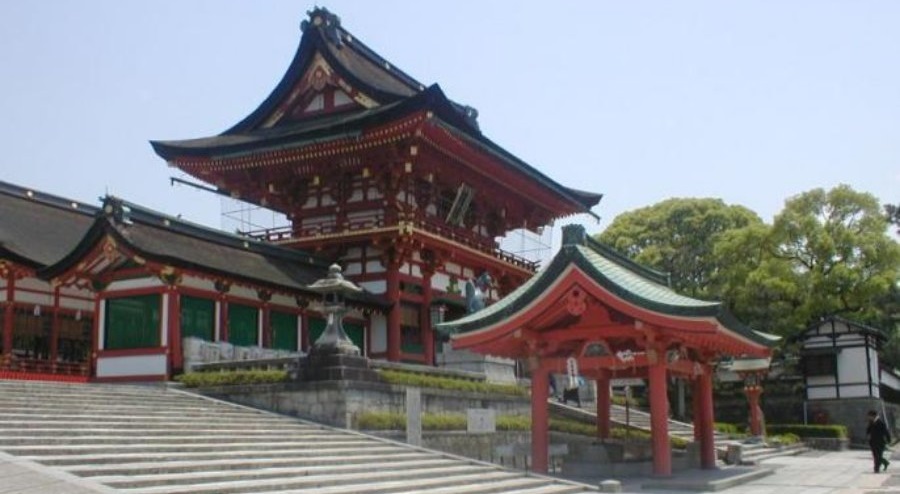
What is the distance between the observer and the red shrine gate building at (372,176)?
33.8 meters

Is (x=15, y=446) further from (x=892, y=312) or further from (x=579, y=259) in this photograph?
(x=892, y=312)

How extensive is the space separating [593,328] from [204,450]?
851 centimetres

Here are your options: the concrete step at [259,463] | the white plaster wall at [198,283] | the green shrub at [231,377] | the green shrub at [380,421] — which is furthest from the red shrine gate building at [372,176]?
the concrete step at [259,463]

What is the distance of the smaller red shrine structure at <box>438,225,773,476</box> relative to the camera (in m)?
18.8

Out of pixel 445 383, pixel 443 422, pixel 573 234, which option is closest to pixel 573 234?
pixel 573 234

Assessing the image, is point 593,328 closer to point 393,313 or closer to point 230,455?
point 230,455

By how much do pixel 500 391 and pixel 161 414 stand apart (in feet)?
38.4

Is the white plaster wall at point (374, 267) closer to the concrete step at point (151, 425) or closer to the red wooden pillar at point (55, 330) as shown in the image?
the red wooden pillar at point (55, 330)

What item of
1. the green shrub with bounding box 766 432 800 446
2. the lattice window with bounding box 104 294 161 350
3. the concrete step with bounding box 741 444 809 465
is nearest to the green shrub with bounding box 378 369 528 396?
the lattice window with bounding box 104 294 161 350

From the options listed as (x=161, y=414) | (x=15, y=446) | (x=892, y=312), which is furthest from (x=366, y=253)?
(x=892, y=312)

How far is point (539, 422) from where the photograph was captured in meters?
20.6

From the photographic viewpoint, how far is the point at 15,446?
43.7 feet

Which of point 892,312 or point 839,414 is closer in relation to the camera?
point 839,414

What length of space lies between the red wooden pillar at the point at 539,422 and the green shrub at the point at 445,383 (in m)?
4.02
